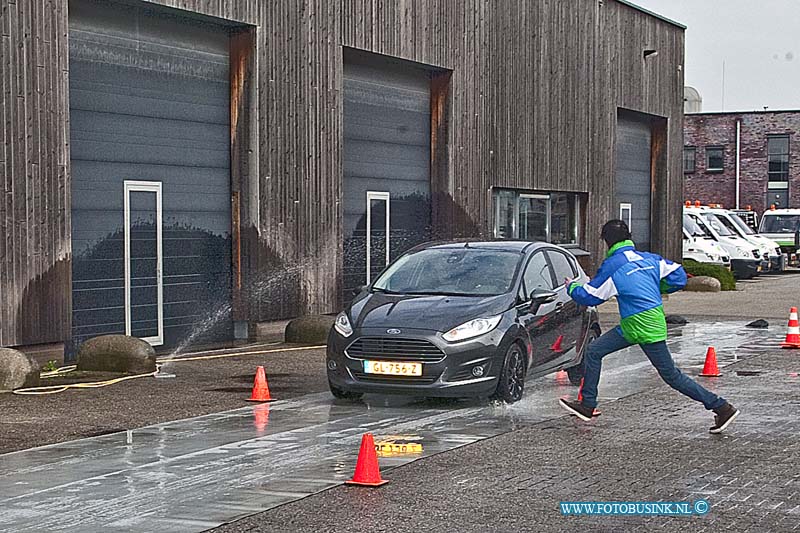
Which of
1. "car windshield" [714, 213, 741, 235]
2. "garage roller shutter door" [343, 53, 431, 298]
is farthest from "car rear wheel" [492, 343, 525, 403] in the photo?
"car windshield" [714, 213, 741, 235]

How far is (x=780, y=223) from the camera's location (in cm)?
5244

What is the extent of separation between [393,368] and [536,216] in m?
18.8

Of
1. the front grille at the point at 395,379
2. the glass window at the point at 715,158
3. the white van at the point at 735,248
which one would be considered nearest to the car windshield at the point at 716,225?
the white van at the point at 735,248

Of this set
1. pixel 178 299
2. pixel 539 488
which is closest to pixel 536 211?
pixel 178 299

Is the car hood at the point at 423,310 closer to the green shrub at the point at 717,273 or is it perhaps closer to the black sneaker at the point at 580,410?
the black sneaker at the point at 580,410

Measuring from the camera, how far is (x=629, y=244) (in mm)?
11703

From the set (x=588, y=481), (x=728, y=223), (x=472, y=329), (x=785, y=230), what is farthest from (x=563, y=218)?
(x=588, y=481)

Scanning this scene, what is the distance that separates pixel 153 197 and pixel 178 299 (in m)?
1.60

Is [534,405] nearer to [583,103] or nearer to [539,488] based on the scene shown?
[539,488]

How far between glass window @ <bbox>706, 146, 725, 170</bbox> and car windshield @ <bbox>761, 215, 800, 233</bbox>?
17206 millimetres

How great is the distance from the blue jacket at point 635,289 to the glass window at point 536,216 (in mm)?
16872

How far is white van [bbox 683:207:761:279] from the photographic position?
137 feet

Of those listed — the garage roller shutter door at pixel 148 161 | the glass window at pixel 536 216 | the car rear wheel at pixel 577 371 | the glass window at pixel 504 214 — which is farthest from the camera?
the glass window at pixel 536 216

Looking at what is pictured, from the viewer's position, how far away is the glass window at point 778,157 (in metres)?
68.2
